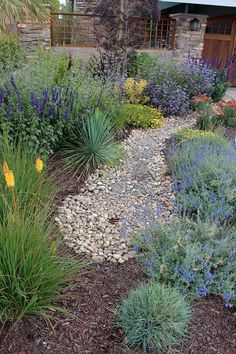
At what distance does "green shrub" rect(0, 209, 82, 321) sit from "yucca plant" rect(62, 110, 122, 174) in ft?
7.10

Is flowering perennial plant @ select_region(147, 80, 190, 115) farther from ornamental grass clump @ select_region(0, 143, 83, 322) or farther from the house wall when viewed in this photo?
the house wall

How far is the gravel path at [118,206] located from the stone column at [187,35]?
6.95 meters

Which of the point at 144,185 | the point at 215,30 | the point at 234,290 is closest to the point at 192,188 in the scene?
the point at 144,185

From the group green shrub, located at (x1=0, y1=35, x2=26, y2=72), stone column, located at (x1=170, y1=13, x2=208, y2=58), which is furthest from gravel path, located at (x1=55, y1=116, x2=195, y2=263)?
stone column, located at (x1=170, y1=13, x2=208, y2=58)

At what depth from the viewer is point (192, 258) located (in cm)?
262

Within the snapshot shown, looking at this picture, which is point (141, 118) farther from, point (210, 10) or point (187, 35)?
point (210, 10)

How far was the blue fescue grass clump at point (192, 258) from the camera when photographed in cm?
250

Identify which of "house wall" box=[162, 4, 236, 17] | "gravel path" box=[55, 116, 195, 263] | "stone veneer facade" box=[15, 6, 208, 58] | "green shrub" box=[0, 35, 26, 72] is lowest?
"gravel path" box=[55, 116, 195, 263]

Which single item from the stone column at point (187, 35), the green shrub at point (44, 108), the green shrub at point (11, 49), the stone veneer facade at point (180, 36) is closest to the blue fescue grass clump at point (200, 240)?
the green shrub at point (44, 108)

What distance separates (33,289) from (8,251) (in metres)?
0.28

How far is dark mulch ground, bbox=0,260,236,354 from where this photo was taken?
6.90 ft

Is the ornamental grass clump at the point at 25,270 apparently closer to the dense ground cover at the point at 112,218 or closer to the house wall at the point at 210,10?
the dense ground cover at the point at 112,218

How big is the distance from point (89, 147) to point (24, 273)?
2520mm

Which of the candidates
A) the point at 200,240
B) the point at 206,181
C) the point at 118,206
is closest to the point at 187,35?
the point at 206,181
